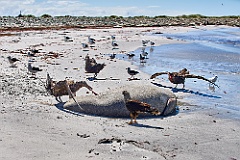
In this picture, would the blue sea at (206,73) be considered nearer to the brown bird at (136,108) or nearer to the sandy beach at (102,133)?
the sandy beach at (102,133)

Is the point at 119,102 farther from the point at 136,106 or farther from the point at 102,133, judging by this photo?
the point at 102,133

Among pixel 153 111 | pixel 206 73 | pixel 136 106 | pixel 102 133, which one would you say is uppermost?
pixel 136 106

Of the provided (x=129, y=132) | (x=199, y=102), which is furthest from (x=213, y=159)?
(x=199, y=102)

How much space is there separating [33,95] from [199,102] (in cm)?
415

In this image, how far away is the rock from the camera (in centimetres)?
824

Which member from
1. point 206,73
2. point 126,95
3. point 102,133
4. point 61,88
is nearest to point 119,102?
point 126,95

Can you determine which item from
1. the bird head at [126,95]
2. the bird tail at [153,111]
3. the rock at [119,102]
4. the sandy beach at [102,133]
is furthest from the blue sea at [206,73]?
the bird head at [126,95]

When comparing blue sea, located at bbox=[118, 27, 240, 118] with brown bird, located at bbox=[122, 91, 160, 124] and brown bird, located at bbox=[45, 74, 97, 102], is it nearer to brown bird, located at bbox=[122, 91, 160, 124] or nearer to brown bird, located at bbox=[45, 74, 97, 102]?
brown bird, located at bbox=[122, 91, 160, 124]

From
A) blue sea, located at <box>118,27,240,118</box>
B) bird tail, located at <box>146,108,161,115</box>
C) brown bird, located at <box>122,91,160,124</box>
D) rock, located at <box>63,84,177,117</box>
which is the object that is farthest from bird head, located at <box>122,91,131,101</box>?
blue sea, located at <box>118,27,240,118</box>

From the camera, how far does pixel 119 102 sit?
27.2ft

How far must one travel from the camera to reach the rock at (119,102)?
824 cm

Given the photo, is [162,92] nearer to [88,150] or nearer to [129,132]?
[129,132]

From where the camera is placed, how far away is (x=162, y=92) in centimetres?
884

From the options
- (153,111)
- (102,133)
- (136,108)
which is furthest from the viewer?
(153,111)
